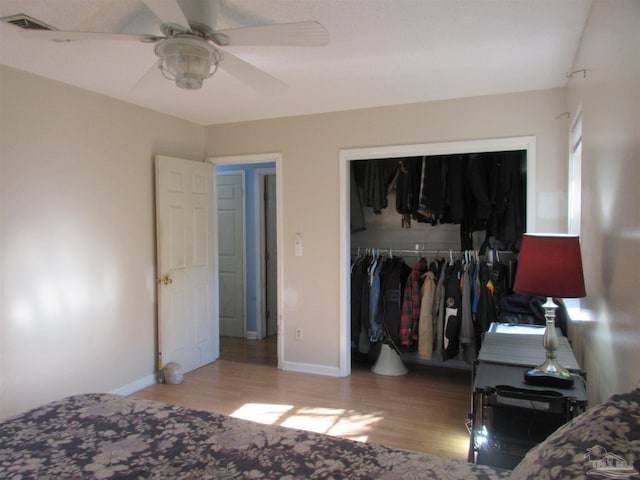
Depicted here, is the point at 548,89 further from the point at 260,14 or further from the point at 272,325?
the point at 272,325

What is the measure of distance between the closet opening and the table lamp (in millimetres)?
1607

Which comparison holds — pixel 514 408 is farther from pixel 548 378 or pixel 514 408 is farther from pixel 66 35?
pixel 66 35

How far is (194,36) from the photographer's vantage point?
192 centimetres

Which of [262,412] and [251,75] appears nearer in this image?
[251,75]

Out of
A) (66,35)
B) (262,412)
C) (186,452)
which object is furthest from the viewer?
(262,412)

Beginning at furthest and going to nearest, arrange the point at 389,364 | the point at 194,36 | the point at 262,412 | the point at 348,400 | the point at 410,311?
the point at 389,364 < the point at 410,311 < the point at 348,400 < the point at 262,412 < the point at 194,36

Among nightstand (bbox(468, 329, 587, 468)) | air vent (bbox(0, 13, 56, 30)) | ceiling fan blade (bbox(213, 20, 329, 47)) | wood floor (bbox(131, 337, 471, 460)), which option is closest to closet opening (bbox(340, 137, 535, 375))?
wood floor (bbox(131, 337, 471, 460))

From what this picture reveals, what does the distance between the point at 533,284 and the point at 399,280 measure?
7.36 feet

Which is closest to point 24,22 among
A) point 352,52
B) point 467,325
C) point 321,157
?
point 352,52

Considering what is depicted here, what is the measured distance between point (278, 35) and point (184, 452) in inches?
62.5

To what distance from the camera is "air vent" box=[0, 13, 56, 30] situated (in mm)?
1688

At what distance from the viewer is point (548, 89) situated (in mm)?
3367

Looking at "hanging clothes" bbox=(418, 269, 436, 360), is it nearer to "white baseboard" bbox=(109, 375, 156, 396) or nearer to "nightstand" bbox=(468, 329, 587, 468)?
"nightstand" bbox=(468, 329, 587, 468)

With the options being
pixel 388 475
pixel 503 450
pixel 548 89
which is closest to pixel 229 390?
pixel 503 450
